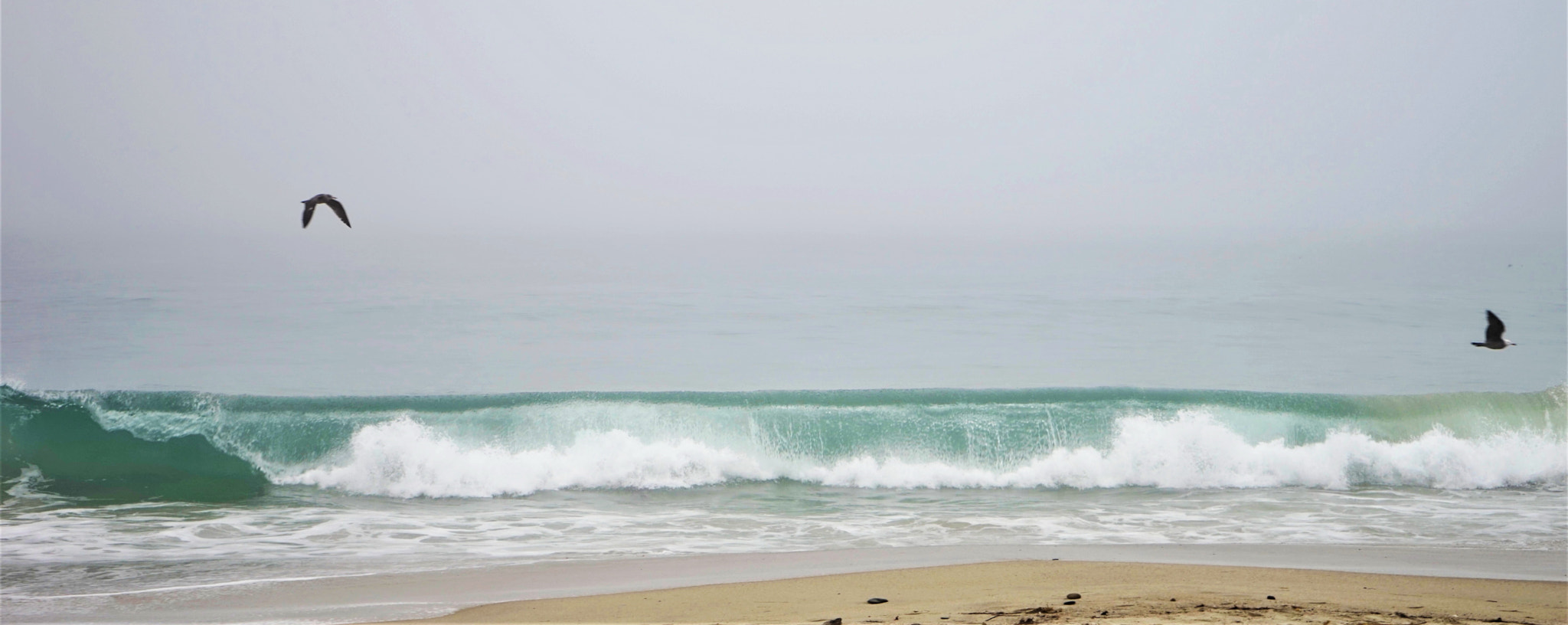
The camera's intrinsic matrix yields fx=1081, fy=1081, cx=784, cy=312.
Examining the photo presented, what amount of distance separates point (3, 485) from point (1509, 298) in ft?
127

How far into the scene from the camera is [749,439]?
14.2 meters

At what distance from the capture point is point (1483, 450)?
13664mm

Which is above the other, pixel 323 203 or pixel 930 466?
pixel 323 203

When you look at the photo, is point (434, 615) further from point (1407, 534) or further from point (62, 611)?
point (1407, 534)

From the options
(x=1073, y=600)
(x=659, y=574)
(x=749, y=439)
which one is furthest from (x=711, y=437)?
(x=1073, y=600)

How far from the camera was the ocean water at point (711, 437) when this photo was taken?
1012 cm

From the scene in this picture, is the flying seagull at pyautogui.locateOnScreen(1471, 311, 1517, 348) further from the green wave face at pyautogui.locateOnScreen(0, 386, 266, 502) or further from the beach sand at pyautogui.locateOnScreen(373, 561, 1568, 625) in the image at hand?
the green wave face at pyautogui.locateOnScreen(0, 386, 266, 502)

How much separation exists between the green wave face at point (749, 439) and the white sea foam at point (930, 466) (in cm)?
3

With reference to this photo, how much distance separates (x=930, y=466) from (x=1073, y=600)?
6477mm

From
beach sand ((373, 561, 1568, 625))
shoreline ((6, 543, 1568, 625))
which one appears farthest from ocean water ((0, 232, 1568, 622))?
beach sand ((373, 561, 1568, 625))

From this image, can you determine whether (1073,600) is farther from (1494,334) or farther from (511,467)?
(511,467)

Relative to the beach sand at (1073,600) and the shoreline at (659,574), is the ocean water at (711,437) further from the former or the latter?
the beach sand at (1073,600)

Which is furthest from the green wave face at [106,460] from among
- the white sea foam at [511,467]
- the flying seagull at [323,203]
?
the flying seagull at [323,203]

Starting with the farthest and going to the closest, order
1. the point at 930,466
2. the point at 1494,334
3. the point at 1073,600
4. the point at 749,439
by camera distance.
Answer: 1. the point at 749,439
2. the point at 930,466
3. the point at 1494,334
4. the point at 1073,600
